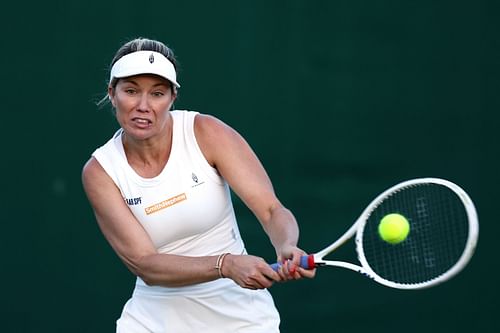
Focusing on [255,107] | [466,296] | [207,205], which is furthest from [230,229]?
[466,296]

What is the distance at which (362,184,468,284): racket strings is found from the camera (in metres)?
3.52

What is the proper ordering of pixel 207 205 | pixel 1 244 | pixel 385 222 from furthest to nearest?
1. pixel 1 244
2. pixel 207 205
3. pixel 385 222

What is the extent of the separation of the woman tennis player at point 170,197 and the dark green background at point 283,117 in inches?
48.4

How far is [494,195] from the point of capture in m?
4.66

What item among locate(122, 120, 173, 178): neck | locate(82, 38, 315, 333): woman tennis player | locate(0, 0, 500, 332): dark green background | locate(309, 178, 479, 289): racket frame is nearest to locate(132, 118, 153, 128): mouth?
locate(82, 38, 315, 333): woman tennis player

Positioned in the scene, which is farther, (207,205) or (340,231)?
(340,231)

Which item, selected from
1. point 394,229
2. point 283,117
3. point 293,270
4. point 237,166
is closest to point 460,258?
point 394,229

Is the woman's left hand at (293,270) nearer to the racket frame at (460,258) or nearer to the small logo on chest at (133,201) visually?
the racket frame at (460,258)

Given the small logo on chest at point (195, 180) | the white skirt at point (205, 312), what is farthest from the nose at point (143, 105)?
the white skirt at point (205, 312)

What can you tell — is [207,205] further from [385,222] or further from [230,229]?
[385,222]

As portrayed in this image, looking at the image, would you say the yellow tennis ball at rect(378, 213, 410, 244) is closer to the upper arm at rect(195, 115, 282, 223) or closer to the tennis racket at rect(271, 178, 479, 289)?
the tennis racket at rect(271, 178, 479, 289)

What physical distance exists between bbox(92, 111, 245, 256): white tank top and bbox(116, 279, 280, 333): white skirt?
129 millimetres

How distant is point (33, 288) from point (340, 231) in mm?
1371

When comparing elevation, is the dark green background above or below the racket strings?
above
